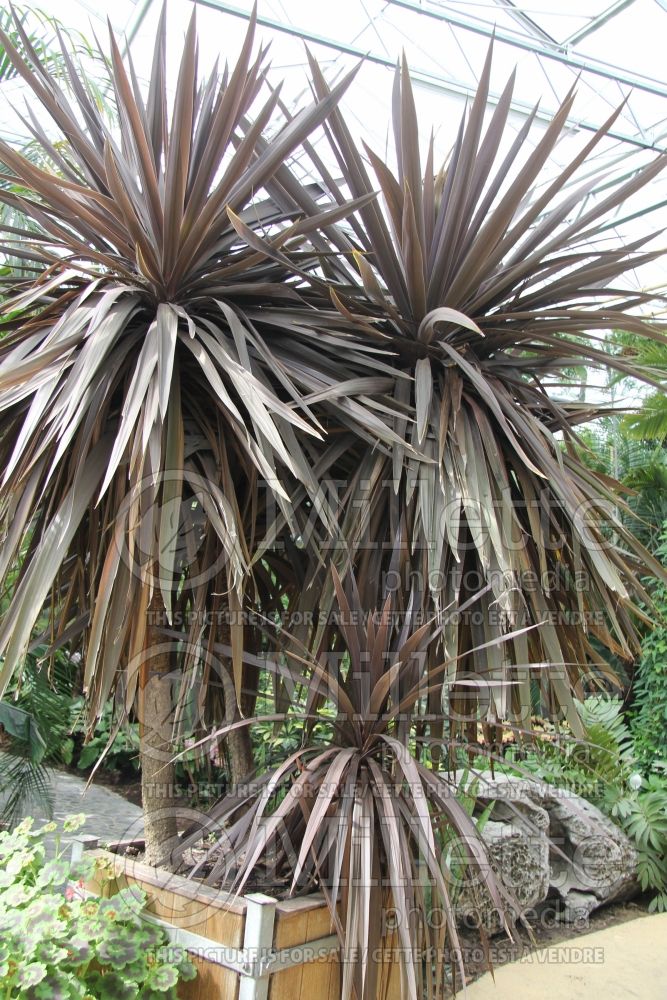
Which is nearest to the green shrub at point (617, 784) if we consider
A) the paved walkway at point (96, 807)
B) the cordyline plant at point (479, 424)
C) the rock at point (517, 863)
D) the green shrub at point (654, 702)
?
the green shrub at point (654, 702)

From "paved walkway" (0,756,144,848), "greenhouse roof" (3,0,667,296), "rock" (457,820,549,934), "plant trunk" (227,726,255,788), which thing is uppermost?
"greenhouse roof" (3,0,667,296)

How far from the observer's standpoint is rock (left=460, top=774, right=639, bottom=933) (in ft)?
10.5

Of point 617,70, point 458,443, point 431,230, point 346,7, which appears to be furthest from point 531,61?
point 458,443

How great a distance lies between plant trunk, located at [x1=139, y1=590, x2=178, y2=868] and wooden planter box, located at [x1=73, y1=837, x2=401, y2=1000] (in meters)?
0.13

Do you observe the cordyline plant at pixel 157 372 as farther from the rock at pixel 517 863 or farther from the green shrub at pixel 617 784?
the green shrub at pixel 617 784

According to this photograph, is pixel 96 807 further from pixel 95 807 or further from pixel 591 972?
pixel 591 972

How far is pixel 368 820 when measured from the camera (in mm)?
1504

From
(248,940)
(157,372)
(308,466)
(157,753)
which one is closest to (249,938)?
(248,940)

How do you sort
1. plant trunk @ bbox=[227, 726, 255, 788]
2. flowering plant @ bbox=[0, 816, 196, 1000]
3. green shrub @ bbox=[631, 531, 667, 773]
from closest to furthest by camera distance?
flowering plant @ bbox=[0, 816, 196, 1000]
plant trunk @ bbox=[227, 726, 255, 788]
green shrub @ bbox=[631, 531, 667, 773]

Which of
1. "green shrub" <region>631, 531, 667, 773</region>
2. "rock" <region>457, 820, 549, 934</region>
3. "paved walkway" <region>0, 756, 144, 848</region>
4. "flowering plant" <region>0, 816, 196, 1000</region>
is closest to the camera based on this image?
"flowering plant" <region>0, 816, 196, 1000</region>

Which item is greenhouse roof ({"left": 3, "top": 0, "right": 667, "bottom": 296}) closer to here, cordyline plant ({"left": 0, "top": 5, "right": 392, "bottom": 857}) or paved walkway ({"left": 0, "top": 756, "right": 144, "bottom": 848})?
cordyline plant ({"left": 0, "top": 5, "right": 392, "bottom": 857})

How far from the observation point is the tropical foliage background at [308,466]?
5.04ft

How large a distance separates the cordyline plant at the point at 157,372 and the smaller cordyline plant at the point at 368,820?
221 mm

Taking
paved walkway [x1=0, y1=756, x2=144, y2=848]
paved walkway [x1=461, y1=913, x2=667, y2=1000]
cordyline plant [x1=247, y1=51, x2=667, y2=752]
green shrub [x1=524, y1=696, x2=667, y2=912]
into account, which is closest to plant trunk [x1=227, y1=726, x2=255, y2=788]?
cordyline plant [x1=247, y1=51, x2=667, y2=752]
